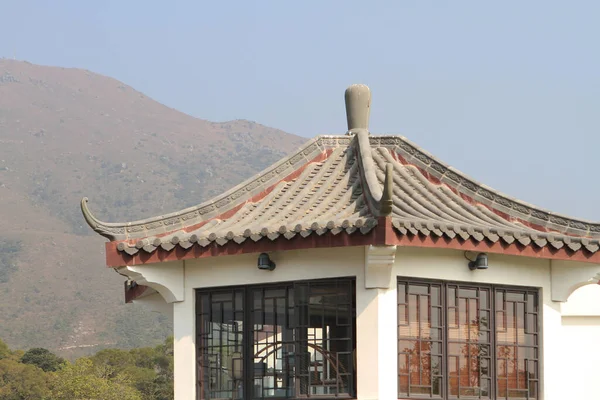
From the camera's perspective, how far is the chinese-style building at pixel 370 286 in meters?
13.0

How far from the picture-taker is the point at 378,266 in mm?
12852

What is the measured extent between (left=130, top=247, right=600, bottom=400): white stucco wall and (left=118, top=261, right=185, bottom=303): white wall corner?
0.12 feet

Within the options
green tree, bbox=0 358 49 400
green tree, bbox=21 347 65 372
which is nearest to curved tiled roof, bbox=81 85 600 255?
green tree, bbox=0 358 49 400

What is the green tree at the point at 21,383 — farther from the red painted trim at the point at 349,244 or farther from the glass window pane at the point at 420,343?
the glass window pane at the point at 420,343

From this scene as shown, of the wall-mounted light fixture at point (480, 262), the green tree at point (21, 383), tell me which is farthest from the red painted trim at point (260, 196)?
the green tree at point (21, 383)

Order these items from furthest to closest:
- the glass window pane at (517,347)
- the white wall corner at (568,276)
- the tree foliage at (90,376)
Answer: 1. the tree foliage at (90,376)
2. the white wall corner at (568,276)
3. the glass window pane at (517,347)

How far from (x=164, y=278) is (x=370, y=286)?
8.69ft

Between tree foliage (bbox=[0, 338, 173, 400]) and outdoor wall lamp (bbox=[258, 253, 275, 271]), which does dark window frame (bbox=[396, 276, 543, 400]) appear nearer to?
outdoor wall lamp (bbox=[258, 253, 275, 271])

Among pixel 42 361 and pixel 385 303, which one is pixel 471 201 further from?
pixel 42 361

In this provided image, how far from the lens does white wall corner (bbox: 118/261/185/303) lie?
46.4 ft

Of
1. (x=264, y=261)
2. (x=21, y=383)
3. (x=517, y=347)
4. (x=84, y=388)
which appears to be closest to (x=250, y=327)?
(x=264, y=261)

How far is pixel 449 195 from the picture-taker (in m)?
14.8

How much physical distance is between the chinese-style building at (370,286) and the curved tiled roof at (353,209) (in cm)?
2

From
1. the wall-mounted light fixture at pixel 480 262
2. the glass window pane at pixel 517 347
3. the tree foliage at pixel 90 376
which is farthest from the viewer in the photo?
the tree foliage at pixel 90 376
